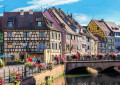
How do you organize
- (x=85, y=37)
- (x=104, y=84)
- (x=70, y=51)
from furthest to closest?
(x=85, y=37) → (x=70, y=51) → (x=104, y=84)

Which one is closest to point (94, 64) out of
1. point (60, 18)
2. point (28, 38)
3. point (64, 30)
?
point (64, 30)

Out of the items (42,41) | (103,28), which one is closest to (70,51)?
(42,41)

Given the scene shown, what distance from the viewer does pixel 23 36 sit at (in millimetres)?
58344

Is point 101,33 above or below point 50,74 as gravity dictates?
above

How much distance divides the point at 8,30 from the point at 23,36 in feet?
9.92

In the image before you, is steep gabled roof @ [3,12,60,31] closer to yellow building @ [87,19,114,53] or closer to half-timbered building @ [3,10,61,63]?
half-timbered building @ [3,10,61,63]

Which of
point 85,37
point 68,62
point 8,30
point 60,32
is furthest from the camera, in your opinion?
point 85,37

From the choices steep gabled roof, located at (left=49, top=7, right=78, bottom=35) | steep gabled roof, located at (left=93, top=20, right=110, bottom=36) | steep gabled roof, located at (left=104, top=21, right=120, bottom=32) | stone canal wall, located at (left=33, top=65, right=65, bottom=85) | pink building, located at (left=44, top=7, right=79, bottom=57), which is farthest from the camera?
steep gabled roof, located at (left=104, top=21, right=120, bottom=32)

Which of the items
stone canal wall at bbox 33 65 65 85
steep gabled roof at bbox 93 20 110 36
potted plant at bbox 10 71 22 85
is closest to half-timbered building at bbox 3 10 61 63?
stone canal wall at bbox 33 65 65 85

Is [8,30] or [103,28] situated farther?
[103,28]

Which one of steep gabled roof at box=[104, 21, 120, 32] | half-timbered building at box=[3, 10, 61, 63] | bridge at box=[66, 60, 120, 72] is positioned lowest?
bridge at box=[66, 60, 120, 72]

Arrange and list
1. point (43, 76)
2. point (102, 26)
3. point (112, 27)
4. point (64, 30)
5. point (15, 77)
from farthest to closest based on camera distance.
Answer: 1. point (112, 27)
2. point (102, 26)
3. point (64, 30)
4. point (43, 76)
5. point (15, 77)

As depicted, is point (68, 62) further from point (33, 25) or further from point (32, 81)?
point (32, 81)

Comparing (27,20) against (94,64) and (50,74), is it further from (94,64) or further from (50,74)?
(50,74)
